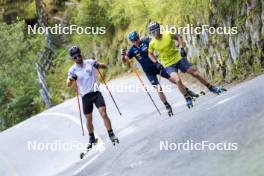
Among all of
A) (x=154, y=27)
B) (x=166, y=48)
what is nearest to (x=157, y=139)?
(x=166, y=48)

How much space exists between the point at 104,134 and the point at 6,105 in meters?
21.1

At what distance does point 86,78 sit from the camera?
14523 millimetres

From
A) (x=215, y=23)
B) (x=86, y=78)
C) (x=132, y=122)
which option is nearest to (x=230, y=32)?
(x=215, y=23)

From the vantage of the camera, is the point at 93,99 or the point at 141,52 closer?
the point at 93,99

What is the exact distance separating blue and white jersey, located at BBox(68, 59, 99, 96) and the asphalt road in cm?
157

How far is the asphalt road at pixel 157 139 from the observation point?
10.6 meters

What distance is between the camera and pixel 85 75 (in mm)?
14500

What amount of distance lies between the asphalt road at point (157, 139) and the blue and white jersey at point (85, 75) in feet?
5.16

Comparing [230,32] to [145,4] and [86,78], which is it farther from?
[145,4]

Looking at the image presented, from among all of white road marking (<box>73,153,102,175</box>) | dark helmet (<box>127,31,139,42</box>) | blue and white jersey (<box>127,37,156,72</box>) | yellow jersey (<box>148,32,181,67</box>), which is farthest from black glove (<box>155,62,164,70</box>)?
white road marking (<box>73,153,102,175</box>)

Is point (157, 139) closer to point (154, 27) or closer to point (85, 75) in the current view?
point (85, 75)

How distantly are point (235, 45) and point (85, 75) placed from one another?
6075 millimetres

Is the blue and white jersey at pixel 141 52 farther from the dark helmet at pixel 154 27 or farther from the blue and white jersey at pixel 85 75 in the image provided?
the blue and white jersey at pixel 85 75

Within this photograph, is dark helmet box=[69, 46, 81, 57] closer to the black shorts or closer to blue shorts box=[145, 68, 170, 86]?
the black shorts
